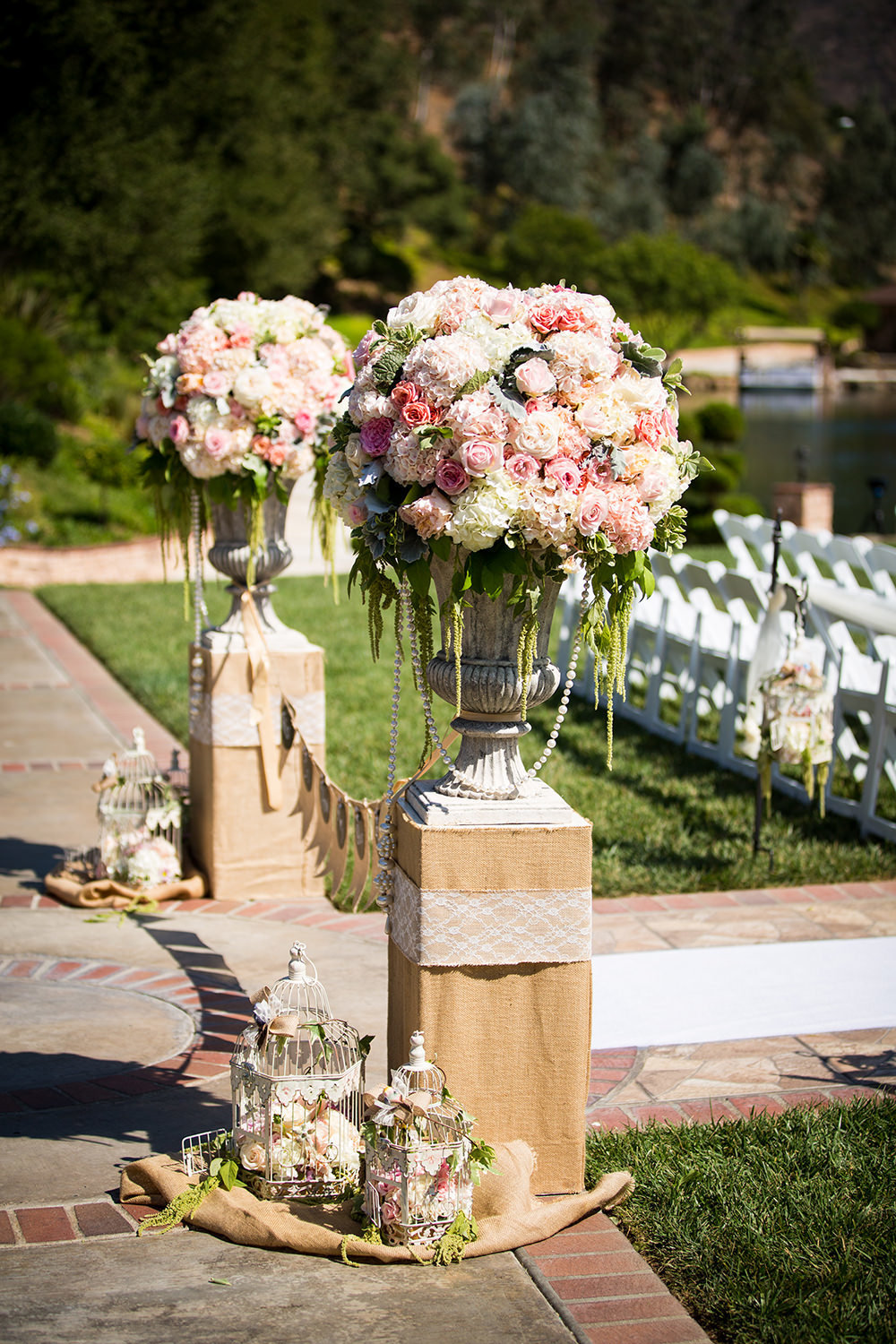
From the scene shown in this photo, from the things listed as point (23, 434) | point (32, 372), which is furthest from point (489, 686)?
point (32, 372)

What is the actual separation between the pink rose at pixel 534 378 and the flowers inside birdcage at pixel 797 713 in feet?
11.4

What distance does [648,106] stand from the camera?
385ft

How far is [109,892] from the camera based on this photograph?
6.12 metres

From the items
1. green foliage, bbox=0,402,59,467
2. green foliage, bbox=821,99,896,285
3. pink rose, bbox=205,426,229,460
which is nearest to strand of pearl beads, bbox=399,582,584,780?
pink rose, bbox=205,426,229,460

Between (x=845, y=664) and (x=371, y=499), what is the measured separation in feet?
18.4

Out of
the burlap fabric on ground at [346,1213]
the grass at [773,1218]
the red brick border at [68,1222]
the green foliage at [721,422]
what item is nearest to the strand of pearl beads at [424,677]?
the burlap fabric on ground at [346,1213]

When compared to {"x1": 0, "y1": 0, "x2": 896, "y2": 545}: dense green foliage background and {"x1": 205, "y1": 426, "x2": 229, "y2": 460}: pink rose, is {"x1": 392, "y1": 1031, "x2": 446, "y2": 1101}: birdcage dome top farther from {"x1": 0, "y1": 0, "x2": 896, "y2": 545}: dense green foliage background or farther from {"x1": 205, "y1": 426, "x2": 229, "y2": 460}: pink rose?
{"x1": 0, "y1": 0, "x2": 896, "y2": 545}: dense green foliage background

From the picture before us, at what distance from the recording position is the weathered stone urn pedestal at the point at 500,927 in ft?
11.6

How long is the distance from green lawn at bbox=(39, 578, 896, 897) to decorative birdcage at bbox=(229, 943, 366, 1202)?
3.02 metres

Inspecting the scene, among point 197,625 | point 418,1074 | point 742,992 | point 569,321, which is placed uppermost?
point 569,321

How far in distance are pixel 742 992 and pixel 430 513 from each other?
8.89 feet

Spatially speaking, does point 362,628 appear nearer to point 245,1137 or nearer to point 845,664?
point 845,664

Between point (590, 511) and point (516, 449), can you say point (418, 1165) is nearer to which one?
point (590, 511)

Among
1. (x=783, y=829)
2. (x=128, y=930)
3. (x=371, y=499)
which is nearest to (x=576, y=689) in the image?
(x=783, y=829)
